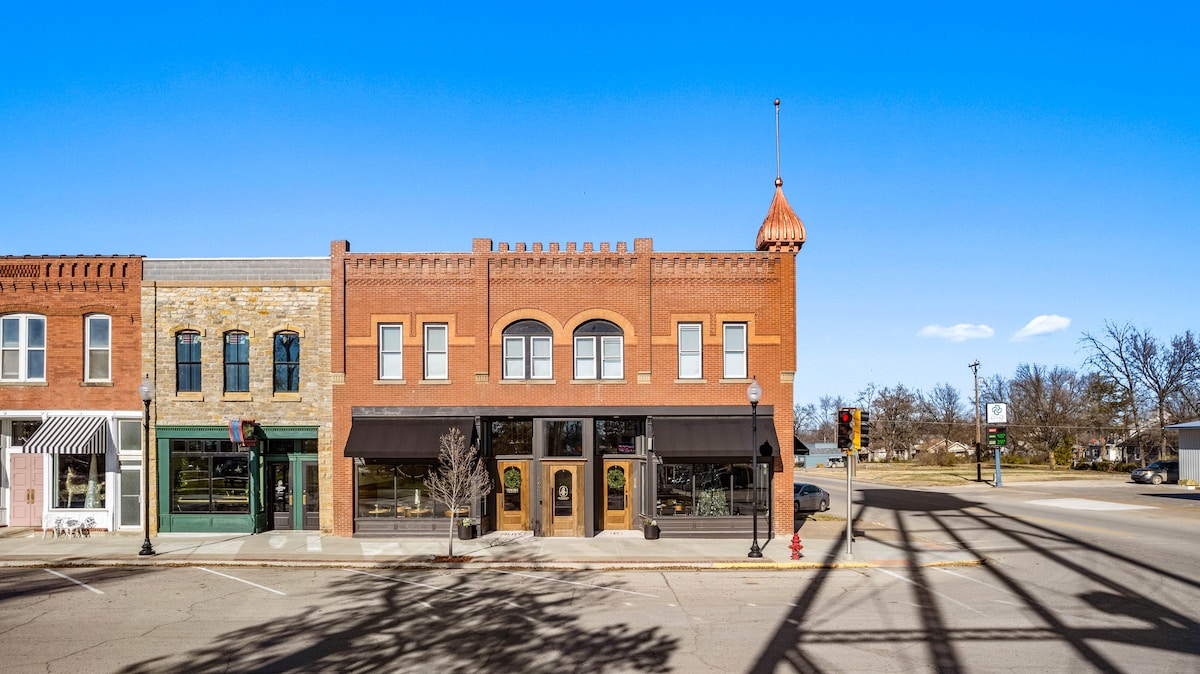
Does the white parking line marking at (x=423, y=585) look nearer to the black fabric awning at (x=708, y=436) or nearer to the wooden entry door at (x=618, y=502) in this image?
the wooden entry door at (x=618, y=502)

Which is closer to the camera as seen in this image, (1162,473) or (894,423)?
(1162,473)

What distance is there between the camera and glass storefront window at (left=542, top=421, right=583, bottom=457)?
2577cm

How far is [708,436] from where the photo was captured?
25.2 meters

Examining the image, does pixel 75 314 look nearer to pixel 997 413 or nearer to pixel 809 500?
pixel 809 500

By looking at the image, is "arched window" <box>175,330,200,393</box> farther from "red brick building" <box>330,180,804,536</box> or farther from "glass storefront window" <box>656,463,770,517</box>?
"glass storefront window" <box>656,463,770,517</box>

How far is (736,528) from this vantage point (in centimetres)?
2520

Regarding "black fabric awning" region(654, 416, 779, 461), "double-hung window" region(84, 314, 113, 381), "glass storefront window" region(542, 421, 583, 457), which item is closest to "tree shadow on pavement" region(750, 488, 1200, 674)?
"black fabric awning" region(654, 416, 779, 461)

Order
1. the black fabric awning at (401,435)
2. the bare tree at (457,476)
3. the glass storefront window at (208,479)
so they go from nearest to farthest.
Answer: the bare tree at (457,476)
the black fabric awning at (401,435)
the glass storefront window at (208,479)

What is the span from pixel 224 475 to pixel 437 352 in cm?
786

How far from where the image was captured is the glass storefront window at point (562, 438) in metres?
25.8

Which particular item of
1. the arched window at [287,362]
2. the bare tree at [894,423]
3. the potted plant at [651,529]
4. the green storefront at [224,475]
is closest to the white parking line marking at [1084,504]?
the potted plant at [651,529]

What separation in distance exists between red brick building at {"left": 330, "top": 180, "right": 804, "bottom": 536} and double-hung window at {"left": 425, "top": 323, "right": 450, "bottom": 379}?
4 centimetres

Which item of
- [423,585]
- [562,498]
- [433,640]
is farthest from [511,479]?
[433,640]

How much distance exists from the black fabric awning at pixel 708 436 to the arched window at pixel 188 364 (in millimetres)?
14786
